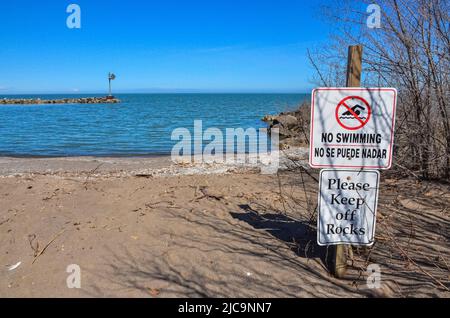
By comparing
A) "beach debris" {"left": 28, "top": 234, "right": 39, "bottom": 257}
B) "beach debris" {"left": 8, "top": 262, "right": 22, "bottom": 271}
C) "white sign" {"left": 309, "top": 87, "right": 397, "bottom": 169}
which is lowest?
"beach debris" {"left": 8, "top": 262, "right": 22, "bottom": 271}

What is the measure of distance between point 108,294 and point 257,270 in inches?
57.4

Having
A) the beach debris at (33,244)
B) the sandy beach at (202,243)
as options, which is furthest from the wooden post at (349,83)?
the beach debris at (33,244)

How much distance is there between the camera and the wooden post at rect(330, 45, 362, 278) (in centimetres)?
316

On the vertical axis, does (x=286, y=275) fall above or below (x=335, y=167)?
below

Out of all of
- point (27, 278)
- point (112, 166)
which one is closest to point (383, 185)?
point (27, 278)

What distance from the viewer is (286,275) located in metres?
3.53

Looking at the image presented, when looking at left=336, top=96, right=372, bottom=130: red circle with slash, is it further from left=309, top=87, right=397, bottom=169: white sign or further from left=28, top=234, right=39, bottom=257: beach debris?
left=28, top=234, right=39, bottom=257: beach debris

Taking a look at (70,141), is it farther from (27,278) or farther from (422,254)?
(422,254)

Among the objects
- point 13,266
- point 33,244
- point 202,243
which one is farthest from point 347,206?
point 33,244

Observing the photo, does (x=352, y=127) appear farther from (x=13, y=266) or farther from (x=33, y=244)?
(x=33, y=244)

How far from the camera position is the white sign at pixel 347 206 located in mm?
3291

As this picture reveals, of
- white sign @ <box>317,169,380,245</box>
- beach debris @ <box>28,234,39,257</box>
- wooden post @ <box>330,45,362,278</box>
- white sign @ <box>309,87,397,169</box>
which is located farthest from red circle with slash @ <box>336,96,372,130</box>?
beach debris @ <box>28,234,39,257</box>

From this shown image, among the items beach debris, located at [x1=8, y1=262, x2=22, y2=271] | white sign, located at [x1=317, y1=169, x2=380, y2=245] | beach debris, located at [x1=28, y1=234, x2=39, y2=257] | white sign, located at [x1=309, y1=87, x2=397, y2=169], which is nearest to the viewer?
white sign, located at [x1=309, y1=87, x2=397, y2=169]
